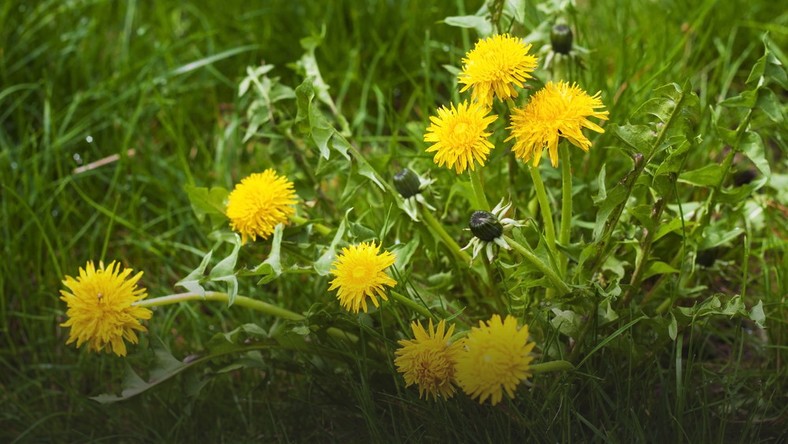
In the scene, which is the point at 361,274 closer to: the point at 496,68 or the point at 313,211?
the point at 496,68

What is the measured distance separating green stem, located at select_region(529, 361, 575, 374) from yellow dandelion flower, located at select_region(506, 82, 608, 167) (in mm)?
329

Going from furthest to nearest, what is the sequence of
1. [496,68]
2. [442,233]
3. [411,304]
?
[442,233] < [411,304] < [496,68]

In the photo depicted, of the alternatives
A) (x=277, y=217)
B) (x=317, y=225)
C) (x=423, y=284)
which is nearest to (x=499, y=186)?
(x=423, y=284)

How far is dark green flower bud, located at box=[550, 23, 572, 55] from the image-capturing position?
1924 millimetres

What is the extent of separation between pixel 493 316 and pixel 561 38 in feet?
2.66

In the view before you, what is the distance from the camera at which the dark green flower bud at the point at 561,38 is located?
6.31 ft

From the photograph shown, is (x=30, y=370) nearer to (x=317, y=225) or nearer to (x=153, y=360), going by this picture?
(x=153, y=360)

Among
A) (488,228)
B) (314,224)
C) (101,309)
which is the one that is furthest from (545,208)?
(101,309)

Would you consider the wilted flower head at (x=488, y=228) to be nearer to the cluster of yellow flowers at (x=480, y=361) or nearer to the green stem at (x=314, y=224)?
the cluster of yellow flowers at (x=480, y=361)

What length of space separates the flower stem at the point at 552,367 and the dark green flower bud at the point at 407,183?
41 cm

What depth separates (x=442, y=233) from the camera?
5.62ft

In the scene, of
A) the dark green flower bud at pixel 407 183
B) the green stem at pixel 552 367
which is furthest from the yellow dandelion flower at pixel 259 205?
the green stem at pixel 552 367

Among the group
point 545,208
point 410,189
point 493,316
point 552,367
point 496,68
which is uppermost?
point 496,68

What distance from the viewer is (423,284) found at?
6.18 feet
